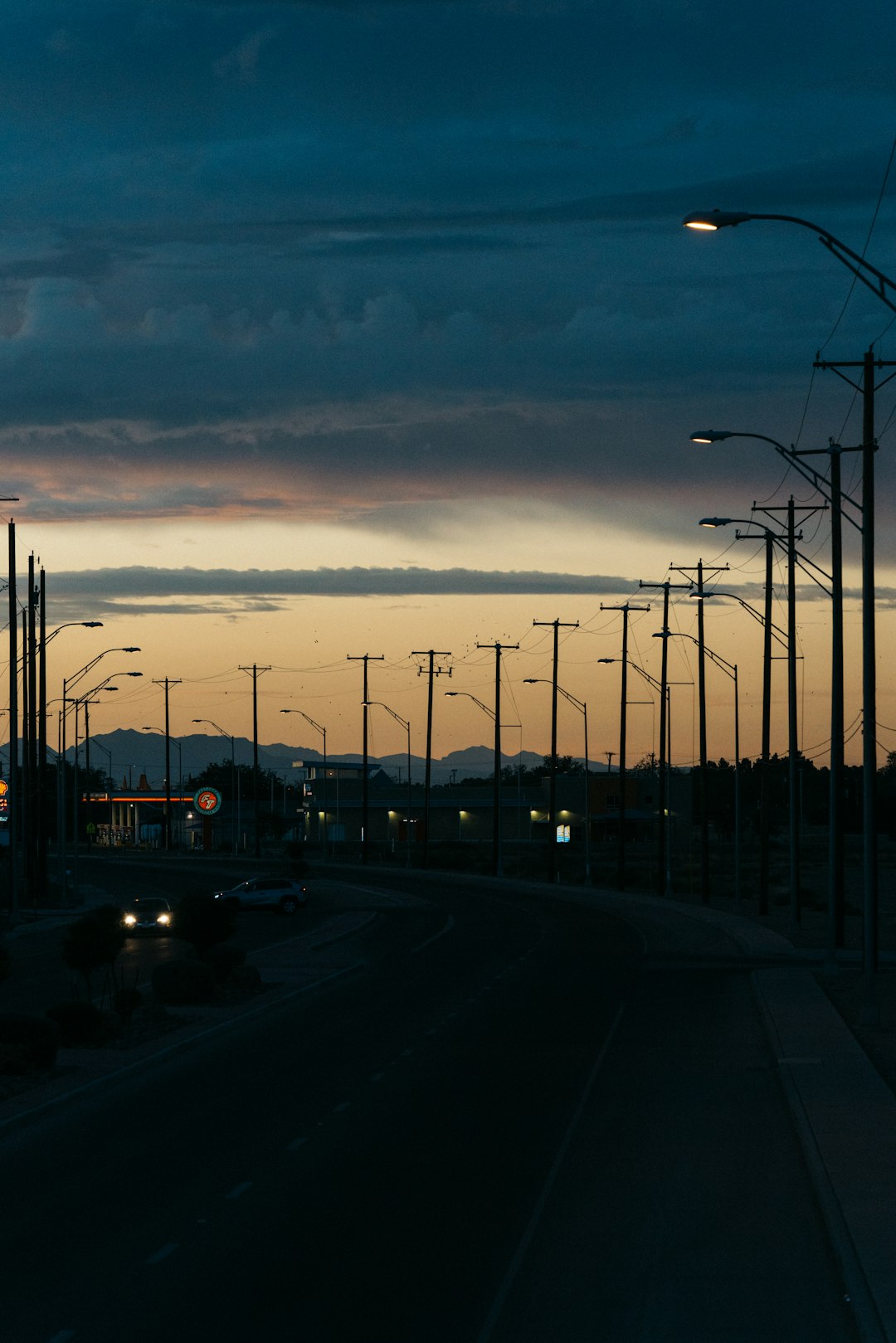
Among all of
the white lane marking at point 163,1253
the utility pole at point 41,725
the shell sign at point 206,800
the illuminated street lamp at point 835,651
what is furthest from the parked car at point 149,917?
the shell sign at point 206,800

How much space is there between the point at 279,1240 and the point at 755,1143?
229 inches

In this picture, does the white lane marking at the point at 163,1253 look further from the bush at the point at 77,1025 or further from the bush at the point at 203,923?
the bush at the point at 203,923

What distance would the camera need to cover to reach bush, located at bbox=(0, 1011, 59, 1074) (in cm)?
1931

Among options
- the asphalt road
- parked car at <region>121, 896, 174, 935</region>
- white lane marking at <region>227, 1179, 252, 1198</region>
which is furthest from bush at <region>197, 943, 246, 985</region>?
parked car at <region>121, 896, 174, 935</region>

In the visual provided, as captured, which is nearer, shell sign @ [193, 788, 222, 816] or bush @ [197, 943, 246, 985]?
bush @ [197, 943, 246, 985]

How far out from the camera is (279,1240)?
1136cm

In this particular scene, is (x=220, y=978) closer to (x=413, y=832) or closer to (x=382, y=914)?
(x=382, y=914)

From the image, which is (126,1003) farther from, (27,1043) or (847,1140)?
(847,1140)

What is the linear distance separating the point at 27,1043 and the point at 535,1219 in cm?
932

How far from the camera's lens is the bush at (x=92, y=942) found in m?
26.2

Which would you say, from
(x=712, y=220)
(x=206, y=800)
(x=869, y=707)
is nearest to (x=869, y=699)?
(x=869, y=707)

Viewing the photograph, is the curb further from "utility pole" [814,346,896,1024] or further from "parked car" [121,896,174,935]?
"parked car" [121,896,174,935]

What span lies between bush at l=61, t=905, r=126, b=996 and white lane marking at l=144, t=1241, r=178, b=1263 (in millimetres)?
14871

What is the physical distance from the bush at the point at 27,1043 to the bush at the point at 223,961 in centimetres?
985
